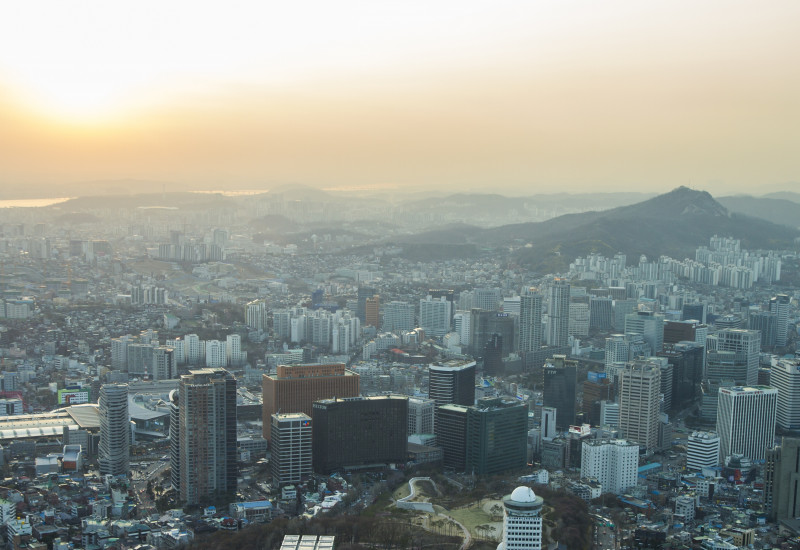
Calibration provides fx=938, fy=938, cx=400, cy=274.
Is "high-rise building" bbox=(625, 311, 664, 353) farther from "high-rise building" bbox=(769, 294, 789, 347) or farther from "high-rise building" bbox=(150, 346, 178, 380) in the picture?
"high-rise building" bbox=(150, 346, 178, 380)

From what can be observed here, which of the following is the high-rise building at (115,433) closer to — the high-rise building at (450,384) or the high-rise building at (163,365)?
the high-rise building at (450,384)

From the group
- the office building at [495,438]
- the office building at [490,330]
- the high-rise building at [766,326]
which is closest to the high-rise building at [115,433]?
the office building at [495,438]

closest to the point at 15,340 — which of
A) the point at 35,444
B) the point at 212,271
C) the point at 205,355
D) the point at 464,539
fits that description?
the point at 205,355

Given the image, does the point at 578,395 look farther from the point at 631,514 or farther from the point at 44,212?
the point at 44,212

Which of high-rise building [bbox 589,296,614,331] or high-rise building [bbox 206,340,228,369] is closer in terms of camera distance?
high-rise building [bbox 206,340,228,369]

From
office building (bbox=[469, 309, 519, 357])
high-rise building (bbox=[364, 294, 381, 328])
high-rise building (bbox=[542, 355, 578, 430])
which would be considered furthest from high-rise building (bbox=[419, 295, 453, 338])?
high-rise building (bbox=[542, 355, 578, 430])
